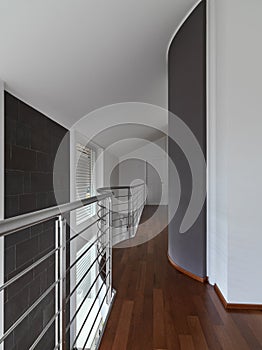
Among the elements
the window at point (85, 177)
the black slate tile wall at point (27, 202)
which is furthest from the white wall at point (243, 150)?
the window at point (85, 177)

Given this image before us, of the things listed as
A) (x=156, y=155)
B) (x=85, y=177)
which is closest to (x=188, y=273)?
(x=85, y=177)

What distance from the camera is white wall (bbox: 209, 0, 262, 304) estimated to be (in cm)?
181

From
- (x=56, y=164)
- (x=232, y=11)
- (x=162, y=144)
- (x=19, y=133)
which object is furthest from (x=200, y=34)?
(x=162, y=144)

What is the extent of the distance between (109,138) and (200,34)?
343cm

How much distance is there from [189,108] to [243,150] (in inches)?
32.1

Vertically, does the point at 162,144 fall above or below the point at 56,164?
above

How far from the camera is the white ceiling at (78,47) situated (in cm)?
167

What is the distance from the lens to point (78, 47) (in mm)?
2082

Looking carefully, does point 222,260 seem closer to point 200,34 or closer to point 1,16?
point 200,34

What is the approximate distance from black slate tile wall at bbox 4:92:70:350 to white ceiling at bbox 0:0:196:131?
207 millimetres

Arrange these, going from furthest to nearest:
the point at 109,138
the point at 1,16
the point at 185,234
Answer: the point at 109,138 → the point at 185,234 → the point at 1,16

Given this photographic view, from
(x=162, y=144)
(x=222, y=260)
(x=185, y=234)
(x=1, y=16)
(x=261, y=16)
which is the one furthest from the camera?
(x=162, y=144)

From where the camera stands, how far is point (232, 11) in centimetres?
182

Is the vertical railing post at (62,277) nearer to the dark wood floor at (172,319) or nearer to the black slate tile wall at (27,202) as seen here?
the dark wood floor at (172,319)
